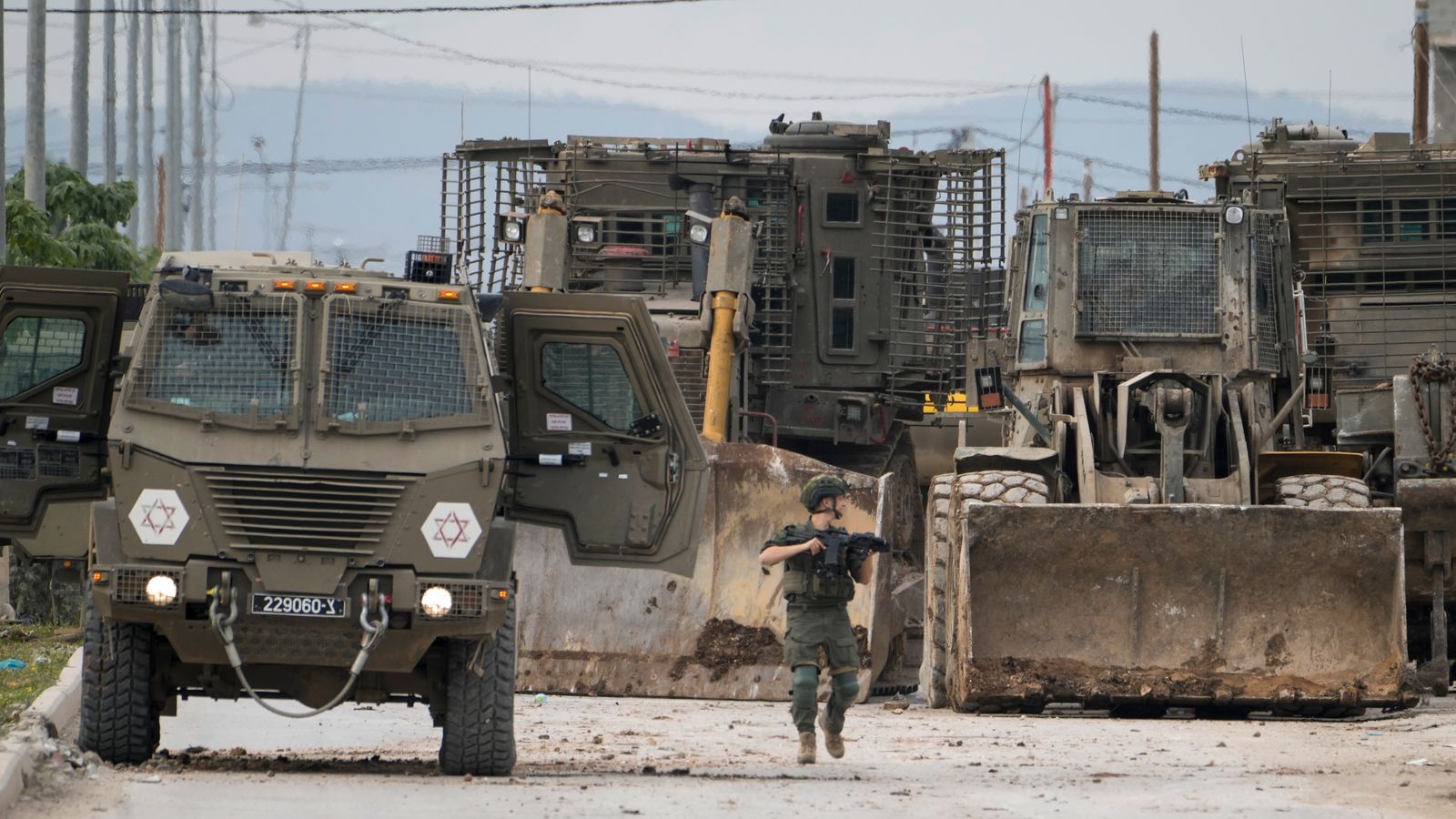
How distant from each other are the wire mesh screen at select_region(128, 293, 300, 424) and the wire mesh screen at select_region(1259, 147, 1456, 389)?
10478 mm

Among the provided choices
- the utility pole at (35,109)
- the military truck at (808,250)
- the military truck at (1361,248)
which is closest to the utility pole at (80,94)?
the utility pole at (35,109)

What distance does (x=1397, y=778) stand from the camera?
34.6 ft

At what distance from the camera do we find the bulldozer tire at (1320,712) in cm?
1380

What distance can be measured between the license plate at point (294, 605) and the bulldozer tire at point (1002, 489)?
4998 mm

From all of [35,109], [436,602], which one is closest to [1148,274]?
[436,602]

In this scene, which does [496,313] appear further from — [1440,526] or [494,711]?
[1440,526]

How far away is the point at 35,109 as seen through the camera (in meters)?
27.2

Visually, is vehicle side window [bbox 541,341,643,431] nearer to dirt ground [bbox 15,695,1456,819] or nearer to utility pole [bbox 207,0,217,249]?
dirt ground [bbox 15,695,1456,819]

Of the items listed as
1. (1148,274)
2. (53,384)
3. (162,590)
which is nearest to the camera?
(162,590)

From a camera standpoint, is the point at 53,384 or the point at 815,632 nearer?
the point at 815,632

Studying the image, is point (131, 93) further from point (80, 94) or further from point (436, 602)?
point (436, 602)

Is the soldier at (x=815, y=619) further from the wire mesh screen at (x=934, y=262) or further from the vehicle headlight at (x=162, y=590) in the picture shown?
the wire mesh screen at (x=934, y=262)

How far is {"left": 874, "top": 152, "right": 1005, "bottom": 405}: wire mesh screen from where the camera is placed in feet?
70.9

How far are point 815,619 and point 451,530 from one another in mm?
2040
